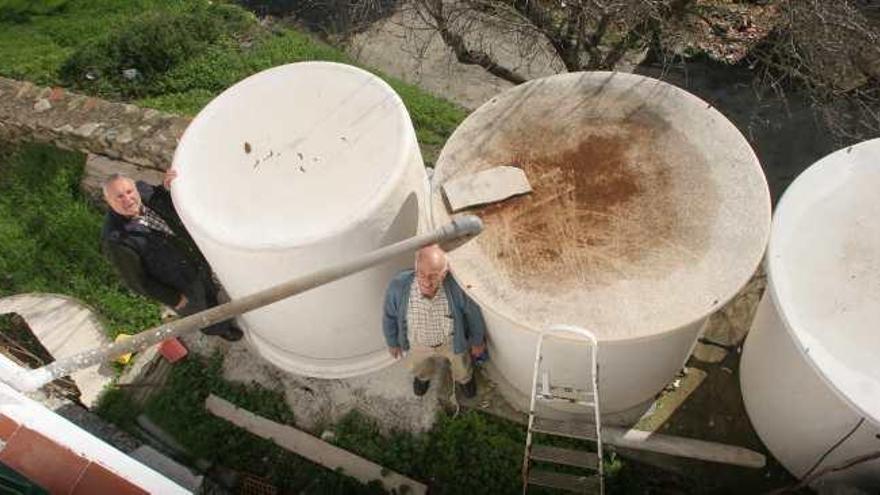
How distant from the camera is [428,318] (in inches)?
197

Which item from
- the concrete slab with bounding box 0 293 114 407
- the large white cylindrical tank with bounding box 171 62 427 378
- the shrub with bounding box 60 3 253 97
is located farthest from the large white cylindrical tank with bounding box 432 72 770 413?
the shrub with bounding box 60 3 253 97

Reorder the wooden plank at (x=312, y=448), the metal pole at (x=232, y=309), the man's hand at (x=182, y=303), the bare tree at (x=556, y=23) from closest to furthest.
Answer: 1. the metal pole at (x=232, y=309)
2. the wooden plank at (x=312, y=448)
3. the man's hand at (x=182, y=303)
4. the bare tree at (x=556, y=23)

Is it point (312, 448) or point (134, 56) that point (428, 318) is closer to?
point (312, 448)

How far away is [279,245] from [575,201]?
2.07 meters

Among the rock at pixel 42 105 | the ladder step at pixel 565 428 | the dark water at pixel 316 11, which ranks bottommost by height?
the dark water at pixel 316 11

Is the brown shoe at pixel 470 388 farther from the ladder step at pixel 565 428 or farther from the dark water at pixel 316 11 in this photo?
the dark water at pixel 316 11

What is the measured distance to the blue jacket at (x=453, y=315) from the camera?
195 inches

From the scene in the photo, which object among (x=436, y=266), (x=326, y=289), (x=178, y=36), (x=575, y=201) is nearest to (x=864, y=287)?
(x=575, y=201)

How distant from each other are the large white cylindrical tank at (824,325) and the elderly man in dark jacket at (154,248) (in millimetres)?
4391

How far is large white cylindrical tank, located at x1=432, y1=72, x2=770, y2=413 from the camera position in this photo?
14.7ft

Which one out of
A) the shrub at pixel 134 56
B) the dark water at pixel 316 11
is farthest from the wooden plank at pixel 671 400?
the dark water at pixel 316 11

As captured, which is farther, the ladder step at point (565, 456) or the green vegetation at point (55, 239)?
the green vegetation at point (55, 239)

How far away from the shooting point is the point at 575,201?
16.4 feet

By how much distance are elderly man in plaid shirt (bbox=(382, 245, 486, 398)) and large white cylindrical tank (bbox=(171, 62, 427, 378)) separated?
15.6 inches
